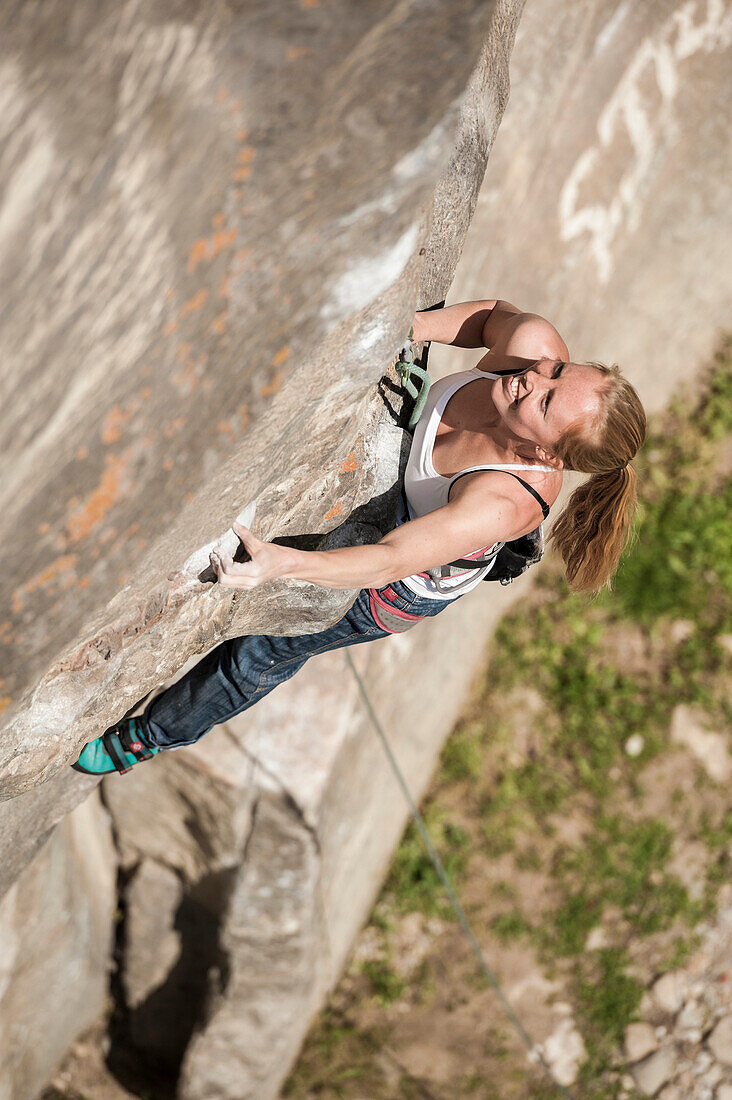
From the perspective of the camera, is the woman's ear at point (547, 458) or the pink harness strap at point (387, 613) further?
the pink harness strap at point (387, 613)

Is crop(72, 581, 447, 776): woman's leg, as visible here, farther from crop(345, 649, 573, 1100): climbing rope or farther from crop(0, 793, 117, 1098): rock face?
crop(345, 649, 573, 1100): climbing rope

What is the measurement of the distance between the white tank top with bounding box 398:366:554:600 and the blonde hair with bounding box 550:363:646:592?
4.2 inches

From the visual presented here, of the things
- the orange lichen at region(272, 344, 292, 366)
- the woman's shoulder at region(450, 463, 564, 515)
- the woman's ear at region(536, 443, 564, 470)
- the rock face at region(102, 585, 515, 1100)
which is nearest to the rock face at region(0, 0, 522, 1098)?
the orange lichen at region(272, 344, 292, 366)

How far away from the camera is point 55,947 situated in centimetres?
370

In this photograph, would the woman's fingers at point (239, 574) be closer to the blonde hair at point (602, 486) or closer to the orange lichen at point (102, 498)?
the orange lichen at point (102, 498)

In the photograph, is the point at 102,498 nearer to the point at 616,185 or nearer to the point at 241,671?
the point at 241,671

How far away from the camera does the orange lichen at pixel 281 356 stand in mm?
1318

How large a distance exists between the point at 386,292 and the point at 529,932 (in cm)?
415

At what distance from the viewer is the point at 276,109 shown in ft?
3.74

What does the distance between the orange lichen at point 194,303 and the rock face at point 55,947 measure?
2577mm

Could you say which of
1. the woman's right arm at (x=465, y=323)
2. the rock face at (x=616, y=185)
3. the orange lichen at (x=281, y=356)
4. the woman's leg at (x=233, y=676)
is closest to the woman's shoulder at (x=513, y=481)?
the woman's right arm at (x=465, y=323)

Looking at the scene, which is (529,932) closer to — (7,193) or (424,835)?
(424,835)

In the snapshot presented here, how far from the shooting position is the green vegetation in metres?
4.53

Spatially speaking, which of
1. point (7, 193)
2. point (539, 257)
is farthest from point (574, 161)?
point (7, 193)
